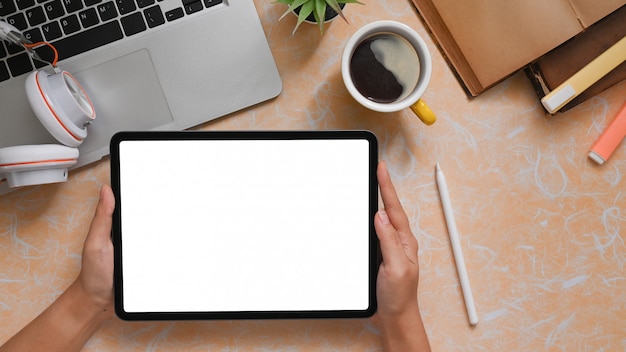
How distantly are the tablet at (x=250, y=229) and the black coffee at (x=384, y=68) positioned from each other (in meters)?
0.06

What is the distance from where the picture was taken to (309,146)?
0.56 metres

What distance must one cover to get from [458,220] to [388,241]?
4.9 inches

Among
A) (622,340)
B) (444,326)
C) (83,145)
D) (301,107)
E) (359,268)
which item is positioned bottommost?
(622,340)

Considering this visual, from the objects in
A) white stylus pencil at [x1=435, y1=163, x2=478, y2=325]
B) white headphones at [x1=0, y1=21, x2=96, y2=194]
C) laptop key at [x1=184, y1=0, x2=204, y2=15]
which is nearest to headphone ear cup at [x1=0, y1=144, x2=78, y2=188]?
white headphones at [x1=0, y1=21, x2=96, y2=194]

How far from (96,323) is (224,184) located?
0.83ft

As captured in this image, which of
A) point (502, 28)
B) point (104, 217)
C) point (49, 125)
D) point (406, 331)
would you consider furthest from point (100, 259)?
point (502, 28)

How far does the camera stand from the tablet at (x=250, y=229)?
A: 0.56m

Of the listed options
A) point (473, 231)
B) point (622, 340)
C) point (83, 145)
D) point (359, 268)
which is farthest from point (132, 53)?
point (622, 340)

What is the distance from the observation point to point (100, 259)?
1.89 ft

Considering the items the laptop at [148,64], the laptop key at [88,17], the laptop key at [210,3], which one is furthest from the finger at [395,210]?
the laptop key at [88,17]

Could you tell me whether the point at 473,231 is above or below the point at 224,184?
below

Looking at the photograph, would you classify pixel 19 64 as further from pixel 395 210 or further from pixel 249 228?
pixel 395 210

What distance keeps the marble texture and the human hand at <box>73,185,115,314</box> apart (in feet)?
0.14

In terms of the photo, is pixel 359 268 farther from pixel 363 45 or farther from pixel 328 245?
pixel 363 45
